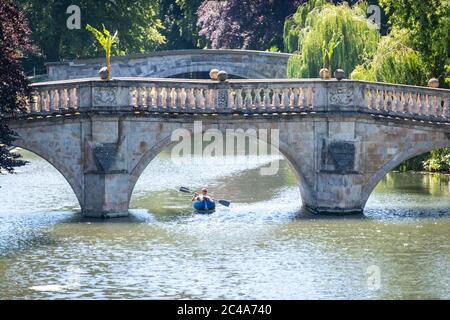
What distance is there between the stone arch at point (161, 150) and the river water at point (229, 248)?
2.59 ft

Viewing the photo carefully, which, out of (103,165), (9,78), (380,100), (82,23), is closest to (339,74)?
(380,100)

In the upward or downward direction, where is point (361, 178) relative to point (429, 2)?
downward

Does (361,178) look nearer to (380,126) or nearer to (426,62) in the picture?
(380,126)

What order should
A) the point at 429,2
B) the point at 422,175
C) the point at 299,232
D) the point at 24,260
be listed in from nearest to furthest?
the point at 24,260 < the point at 299,232 < the point at 429,2 < the point at 422,175

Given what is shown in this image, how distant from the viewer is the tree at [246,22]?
75.8m

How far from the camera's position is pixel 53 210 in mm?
47938

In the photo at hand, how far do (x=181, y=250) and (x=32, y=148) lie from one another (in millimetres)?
7255

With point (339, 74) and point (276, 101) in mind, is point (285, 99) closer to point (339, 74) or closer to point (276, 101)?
point (276, 101)

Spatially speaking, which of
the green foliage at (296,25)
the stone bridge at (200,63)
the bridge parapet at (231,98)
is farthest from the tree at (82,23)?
the bridge parapet at (231,98)

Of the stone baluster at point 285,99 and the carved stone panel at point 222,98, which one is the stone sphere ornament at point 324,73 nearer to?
the stone baluster at point 285,99

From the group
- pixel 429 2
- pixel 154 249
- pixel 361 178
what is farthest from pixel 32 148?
pixel 429 2

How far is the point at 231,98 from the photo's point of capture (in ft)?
151

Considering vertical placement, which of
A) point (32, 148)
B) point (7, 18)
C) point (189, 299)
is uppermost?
point (7, 18)
